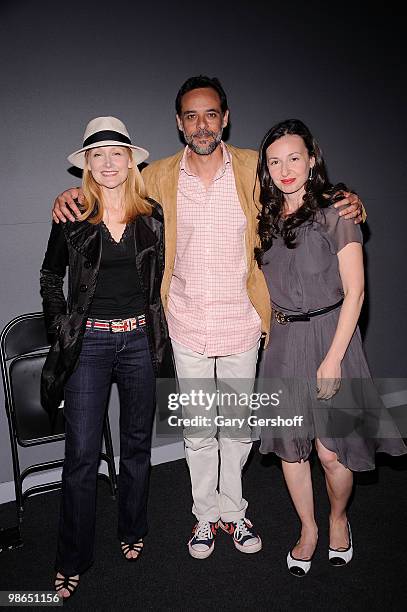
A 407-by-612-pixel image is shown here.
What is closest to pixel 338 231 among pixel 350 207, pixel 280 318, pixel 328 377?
pixel 350 207

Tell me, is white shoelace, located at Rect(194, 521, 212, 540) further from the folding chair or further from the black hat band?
the black hat band

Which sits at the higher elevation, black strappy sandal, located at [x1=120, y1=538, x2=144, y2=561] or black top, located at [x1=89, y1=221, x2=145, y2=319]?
black top, located at [x1=89, y1=221, x2=145, y2=319]

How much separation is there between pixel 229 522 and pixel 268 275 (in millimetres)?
1314

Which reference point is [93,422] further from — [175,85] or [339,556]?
[175,85]

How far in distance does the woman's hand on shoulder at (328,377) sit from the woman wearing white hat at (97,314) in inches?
27.8

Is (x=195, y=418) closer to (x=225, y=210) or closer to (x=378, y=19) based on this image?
(x=225, y=210)

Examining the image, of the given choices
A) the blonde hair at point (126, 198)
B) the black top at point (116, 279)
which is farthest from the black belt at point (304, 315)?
the blonde hair at point (126, 198)

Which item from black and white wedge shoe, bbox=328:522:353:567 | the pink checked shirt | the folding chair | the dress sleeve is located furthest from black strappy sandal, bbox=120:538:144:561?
the dress sleeve

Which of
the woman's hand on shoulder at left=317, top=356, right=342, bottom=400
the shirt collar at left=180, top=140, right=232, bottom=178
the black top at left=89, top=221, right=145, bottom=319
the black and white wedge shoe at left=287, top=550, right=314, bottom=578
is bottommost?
the black and white wedge shoe at left=287, top=550, right=314, bottom=578

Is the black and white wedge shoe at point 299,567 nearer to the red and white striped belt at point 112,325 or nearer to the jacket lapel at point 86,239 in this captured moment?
the red and white striped belt at point 112,325

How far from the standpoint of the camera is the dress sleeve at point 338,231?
7.38 feet

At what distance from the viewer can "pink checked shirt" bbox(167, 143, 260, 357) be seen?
256cm

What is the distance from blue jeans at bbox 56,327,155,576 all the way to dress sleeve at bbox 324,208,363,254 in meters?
0.90

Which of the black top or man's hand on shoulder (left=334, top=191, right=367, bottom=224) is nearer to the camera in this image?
man's hand on shoulder (left=334, top=191, right=367, bottom=224)
